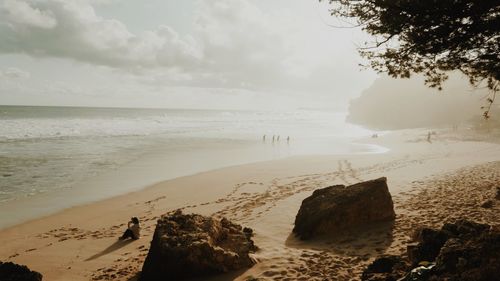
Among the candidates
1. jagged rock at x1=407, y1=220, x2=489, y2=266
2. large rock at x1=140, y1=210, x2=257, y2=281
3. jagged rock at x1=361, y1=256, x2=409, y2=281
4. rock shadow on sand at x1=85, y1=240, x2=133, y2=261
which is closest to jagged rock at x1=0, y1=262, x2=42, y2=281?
large rock at x1=140, y1=210, x2=257, y2=281

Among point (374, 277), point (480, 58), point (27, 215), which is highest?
point (480, 58)

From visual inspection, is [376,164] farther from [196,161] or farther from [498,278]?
[498,278]

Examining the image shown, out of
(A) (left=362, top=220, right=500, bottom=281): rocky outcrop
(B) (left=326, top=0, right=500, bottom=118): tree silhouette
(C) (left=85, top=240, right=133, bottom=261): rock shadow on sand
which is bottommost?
(C) (left=85, top=240, right=133, bottom=261): rock shadow on sand

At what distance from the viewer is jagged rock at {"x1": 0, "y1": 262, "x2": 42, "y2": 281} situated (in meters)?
7.18

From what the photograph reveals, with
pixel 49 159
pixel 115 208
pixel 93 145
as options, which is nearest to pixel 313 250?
pixel 115 208

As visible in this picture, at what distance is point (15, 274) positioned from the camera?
7.27 m

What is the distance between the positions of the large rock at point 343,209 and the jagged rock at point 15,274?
691 cm

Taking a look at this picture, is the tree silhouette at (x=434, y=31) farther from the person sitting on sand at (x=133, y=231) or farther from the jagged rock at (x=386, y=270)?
the person sitting on sand at (x=133, y=231)

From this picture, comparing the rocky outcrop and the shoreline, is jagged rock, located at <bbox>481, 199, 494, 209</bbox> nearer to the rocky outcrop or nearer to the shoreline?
the rocky outcrop

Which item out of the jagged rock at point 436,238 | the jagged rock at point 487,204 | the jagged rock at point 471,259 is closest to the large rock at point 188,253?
the jagged rock at point 436,238

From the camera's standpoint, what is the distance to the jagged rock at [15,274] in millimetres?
7175

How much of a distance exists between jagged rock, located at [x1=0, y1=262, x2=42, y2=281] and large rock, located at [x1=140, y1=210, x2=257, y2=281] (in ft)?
7.21

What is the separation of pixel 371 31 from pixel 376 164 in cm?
1961

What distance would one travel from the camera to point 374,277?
631cm
